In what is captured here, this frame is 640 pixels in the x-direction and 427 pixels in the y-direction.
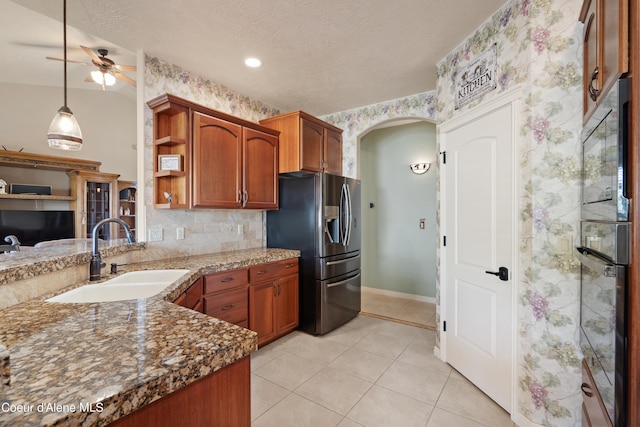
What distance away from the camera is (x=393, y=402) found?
1952mm

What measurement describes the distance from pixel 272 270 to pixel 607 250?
2.36 meters

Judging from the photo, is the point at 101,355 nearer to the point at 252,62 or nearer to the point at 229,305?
the point at 229,305

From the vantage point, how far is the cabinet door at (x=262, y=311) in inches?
102

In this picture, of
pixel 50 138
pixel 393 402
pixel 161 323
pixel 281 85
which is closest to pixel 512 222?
pixel 393 402

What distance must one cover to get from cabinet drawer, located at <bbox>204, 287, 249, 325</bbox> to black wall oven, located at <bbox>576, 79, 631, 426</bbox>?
2269 mm

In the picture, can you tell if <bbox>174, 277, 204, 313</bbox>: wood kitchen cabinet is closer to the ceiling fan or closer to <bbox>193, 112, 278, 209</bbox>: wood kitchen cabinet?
<bbox>193, 112, 278, 209</bbox>: wood kitchen cabinet

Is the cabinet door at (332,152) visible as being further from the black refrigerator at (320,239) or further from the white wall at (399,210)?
the white wall at (399,210)

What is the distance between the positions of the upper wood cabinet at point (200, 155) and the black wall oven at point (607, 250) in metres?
2.52

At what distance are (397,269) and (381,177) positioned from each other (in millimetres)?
1496

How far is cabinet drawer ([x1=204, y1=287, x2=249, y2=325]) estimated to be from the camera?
2.24m

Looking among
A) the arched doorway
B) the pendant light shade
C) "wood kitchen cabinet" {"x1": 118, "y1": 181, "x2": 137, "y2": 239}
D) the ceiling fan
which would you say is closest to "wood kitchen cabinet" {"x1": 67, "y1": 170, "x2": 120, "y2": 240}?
"wood kitchen cabinet" {"x1": 118, "y1": 181, "x2": 137, "y2": 239}

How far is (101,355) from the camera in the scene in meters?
0.74

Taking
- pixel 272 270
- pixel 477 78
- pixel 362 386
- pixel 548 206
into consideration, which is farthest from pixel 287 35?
pixel 362 386

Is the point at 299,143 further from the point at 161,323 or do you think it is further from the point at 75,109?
the point at 75,109
